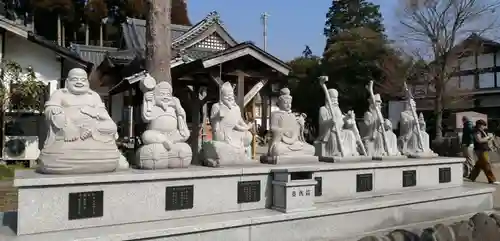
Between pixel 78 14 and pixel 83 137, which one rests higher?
pixel 78 14

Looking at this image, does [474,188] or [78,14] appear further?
[78,14]

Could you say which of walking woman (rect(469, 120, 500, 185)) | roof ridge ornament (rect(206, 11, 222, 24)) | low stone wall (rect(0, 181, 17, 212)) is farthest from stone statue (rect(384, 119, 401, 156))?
roof ridge ornament (rect(206, 11, 222, 24))

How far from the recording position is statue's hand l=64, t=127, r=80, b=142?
4895mm

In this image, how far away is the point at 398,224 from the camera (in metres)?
6.88

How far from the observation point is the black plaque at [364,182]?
22.8 feet

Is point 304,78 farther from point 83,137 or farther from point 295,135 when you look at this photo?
point 83,137

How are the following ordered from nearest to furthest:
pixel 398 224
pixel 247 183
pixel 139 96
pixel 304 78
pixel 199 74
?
pixel 247 183 < pixel 398 224 < pixel 199 74 < pixel 139 96 < pixel 304 78

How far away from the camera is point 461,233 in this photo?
18.5 feet

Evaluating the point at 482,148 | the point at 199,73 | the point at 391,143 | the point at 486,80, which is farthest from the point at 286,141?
the point at 486,80

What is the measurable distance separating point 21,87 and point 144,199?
840cm

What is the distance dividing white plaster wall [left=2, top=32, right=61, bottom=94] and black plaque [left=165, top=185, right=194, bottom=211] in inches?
367

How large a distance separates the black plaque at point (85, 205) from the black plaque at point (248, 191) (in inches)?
70.8

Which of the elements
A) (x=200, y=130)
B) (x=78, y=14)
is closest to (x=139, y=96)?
(x=200, y=130)

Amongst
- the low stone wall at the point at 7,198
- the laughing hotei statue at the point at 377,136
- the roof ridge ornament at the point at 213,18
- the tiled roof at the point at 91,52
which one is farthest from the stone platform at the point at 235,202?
the tiled roof at the point at 91,52
